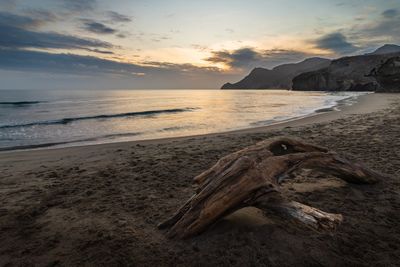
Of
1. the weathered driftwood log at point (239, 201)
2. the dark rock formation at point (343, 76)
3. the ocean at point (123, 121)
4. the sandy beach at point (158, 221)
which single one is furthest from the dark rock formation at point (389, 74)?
the weathered driftwood log at point (239, 201)

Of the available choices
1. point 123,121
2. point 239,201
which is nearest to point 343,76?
point 123,121

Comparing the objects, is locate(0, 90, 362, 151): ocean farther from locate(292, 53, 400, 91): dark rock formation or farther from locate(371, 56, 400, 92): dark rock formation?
locate(292, 53, 400, 91): dark rock formation

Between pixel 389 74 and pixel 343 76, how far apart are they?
6116 centimetres

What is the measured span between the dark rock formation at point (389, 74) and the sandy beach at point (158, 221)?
5796 cm

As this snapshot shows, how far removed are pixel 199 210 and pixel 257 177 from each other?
82cm

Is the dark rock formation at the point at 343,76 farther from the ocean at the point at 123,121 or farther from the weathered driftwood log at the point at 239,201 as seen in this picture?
the weathered driftwood log at the point at 239,201

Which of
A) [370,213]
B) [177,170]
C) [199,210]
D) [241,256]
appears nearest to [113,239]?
[199,210]

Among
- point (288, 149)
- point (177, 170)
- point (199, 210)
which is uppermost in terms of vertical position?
point (288, 149)

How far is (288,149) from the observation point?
481 centimetres

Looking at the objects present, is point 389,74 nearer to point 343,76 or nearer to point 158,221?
point 343,76

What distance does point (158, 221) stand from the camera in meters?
3.75

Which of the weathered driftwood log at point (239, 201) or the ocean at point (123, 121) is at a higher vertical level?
the weathered driftwood log at point (239, 201)

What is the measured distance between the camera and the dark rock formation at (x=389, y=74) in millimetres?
52381

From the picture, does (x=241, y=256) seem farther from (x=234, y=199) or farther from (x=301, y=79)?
(x=301, y=79)
